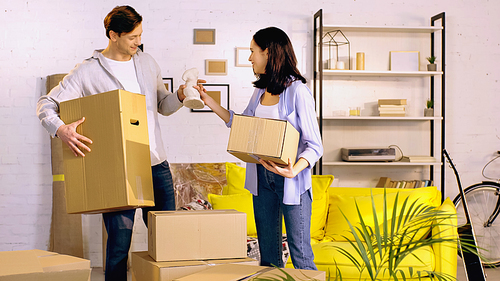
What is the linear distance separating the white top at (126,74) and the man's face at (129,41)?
0.18ft

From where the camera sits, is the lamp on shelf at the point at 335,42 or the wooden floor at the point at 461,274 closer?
the wooden floor at the point at 461,274

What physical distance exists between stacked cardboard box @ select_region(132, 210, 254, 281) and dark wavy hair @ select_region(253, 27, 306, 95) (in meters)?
0.56

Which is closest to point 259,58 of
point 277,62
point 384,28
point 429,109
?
point 277,62

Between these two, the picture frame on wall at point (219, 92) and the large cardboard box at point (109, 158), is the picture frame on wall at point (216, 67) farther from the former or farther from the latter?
the large cardboard box at point (109, 158)

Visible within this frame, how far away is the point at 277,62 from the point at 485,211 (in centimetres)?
298

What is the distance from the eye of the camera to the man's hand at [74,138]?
163 cm

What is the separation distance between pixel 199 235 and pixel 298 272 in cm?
43

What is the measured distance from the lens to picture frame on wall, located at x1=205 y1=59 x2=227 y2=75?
3807 mm

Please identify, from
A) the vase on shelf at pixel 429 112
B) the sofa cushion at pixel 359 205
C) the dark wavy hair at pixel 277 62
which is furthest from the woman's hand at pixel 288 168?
the vase on shelf at pixel 429 112

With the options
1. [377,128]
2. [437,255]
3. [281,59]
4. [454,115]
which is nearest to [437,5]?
[454,115]

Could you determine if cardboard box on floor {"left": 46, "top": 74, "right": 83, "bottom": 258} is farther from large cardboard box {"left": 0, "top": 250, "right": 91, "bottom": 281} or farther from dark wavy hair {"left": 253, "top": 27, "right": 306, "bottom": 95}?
dark wavy hair {"left": 253, "top": 27, "right": 306, "bottom": 95}

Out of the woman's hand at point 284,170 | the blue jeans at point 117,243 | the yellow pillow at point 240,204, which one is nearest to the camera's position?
the woman's hand at point 284,170

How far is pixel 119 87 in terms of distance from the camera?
182 cm

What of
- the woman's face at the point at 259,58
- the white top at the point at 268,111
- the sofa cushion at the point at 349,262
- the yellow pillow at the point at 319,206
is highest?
the woman's face at the point at 259,58
